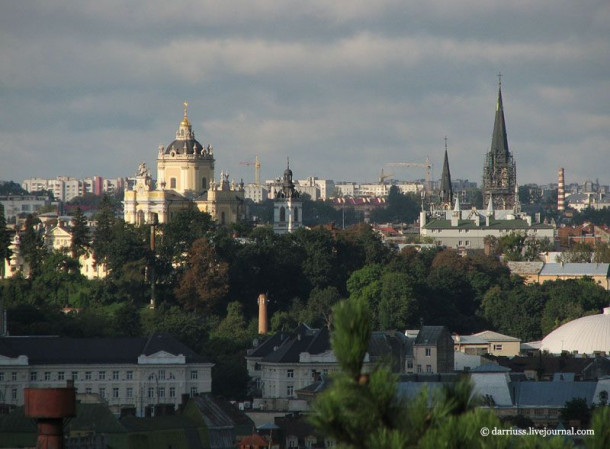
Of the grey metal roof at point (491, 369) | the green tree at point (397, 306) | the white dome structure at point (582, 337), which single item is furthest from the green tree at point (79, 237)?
the grey metal roof at point (491, 369)

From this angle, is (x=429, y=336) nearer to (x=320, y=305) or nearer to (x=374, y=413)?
(x=320, y=305)

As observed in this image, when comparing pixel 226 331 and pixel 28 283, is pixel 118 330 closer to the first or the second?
pixel 226 331

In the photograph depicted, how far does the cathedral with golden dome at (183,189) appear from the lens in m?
128

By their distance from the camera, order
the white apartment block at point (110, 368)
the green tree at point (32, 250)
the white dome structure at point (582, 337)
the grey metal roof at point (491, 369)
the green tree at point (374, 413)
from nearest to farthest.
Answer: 1. the green tree at point (374, 413)
2. the grey metal roof at point (491, 369)
3. the white apartment block at point (110, 368)
4. the white dome structure at point (582, 337)
5. the green tree at point (32, 250)

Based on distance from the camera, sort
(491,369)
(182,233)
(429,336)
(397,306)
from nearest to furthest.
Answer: (491,369) → (429,336) → (397,306) → (182,233)

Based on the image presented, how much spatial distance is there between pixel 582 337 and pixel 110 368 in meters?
29.2

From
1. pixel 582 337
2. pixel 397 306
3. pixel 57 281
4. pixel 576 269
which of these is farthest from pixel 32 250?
pixel 576 269

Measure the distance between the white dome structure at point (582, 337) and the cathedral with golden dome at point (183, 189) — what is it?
98.4 ft

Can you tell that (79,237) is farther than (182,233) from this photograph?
Yes

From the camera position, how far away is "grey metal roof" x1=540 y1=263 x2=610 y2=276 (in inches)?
5369

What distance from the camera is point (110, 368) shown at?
82062 millimetres

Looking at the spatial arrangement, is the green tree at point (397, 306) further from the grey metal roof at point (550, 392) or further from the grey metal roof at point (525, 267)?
the grey metal roof at point (525, 267)

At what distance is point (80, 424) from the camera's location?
63562mm

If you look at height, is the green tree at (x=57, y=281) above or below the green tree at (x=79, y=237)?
below
